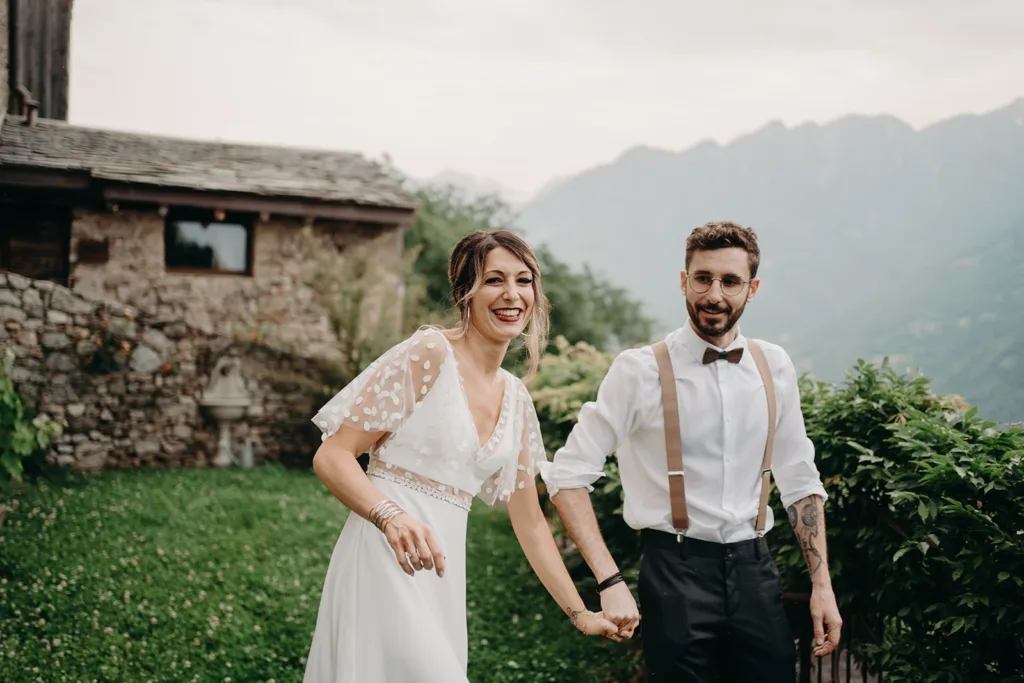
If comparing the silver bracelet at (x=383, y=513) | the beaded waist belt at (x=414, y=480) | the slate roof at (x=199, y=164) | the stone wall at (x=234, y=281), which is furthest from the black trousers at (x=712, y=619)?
the slate roof at (x=199, y=164)

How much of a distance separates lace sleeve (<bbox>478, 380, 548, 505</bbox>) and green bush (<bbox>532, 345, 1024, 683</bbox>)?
127cm

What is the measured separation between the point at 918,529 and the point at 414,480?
1.83 m

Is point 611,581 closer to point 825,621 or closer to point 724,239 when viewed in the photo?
point 825,621

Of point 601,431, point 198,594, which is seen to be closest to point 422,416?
point 601,431

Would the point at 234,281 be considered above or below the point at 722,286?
below

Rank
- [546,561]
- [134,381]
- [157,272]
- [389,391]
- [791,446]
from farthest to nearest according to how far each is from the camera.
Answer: [157,272]
[134,381]
[791,446]
[546,561]
[389,391]

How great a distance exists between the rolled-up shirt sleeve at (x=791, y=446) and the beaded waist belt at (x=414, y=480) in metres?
1.15

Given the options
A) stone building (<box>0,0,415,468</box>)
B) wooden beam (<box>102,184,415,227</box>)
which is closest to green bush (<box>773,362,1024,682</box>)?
stone building (<box>0,0,415,468</box>)

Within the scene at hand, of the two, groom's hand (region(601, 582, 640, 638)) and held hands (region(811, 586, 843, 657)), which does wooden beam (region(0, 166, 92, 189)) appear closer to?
groom's hand (region(601, 582, 640, 638))

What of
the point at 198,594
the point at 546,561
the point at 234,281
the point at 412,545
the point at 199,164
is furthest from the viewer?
the point at 199,164

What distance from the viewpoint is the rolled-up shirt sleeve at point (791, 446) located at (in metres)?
2.72

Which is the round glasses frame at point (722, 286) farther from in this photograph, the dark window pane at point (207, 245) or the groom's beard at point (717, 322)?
the dark window pane at point (207, 245)

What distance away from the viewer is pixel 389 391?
87.0 inches

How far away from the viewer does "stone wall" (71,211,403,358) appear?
11133 millimetres
